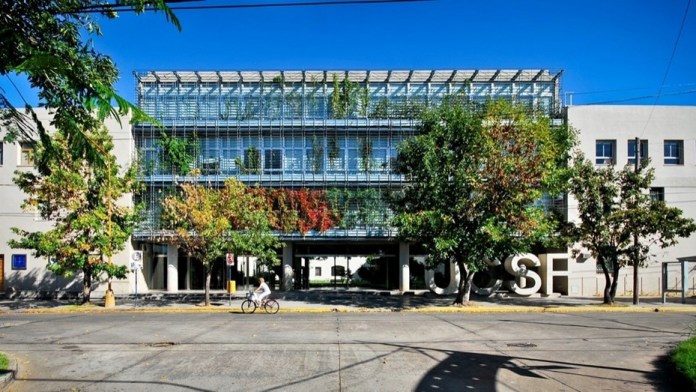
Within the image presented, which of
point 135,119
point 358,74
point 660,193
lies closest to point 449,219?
point 358,74

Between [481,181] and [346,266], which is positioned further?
[346,266]

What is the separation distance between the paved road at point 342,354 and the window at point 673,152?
17515 mm

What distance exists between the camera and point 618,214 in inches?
1048

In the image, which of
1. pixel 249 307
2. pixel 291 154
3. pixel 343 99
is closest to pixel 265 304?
pixel 249 307

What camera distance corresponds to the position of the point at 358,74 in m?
36.4

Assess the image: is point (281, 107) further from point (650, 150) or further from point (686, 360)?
point (686, 360)

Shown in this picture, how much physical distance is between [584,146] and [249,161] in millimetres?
19957

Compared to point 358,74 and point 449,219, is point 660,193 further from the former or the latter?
point 358,74

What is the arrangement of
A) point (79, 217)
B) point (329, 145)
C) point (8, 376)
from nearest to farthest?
point (8, 376) < point (79, 217) < point (329, 145)

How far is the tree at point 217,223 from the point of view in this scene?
90.6ft

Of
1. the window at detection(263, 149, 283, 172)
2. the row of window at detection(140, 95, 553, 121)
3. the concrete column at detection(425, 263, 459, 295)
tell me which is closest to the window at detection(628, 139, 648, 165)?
the row of window at detection(140, 95, 553, 121)

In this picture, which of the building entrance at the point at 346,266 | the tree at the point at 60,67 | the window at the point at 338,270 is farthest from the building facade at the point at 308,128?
the tree at the point at 60,67

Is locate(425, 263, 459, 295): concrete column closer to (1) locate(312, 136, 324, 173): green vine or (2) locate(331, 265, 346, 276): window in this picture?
(2) locate(331, 265, 346, 276): window

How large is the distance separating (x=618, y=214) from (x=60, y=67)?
26263 millimetres
